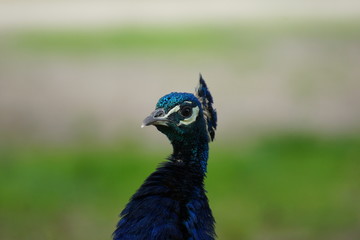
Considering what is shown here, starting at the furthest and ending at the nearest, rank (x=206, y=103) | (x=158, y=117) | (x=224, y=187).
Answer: (x=224, y=187) < (x=206, y=103) < (x=158, y=117)

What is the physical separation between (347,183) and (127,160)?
168 centimetres

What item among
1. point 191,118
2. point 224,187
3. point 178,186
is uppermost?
point 191,118

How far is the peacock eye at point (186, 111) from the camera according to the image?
8.80 ft

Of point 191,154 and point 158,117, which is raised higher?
point 158,117

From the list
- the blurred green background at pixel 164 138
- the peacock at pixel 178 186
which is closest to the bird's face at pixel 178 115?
the peacock at pixel 178 186

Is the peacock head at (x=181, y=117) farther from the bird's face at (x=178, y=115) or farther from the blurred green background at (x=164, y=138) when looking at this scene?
the blurred green background at (x=164, y=138)

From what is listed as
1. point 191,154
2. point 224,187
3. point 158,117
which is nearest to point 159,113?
point 158,117

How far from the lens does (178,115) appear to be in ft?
8.79

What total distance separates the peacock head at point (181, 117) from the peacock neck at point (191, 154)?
14 mm

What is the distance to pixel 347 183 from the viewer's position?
239 inches

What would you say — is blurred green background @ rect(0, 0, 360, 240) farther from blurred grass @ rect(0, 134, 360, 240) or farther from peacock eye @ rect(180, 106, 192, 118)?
peacock eye @ rect(180, 106, 192, 118)

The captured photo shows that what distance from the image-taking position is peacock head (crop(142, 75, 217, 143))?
2670 mm

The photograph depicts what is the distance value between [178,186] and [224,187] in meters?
3.10

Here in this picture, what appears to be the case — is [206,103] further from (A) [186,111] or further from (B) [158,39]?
(B) [158,39]
